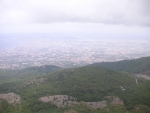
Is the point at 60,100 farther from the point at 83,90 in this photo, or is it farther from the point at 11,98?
the point at 11,98

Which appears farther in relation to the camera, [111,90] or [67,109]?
[111,90]

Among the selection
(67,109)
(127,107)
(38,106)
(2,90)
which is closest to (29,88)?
(2,90)

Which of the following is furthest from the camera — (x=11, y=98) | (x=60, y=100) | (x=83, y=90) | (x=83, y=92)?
(x=83, y=90)

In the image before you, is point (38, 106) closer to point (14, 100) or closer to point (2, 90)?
point (14, 100)

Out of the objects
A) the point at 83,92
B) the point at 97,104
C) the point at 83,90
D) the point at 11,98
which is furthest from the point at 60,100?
the point at 11,98

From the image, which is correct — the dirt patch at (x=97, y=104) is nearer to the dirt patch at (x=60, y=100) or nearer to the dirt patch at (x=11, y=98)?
the dirt patch at (x=60, y=100)

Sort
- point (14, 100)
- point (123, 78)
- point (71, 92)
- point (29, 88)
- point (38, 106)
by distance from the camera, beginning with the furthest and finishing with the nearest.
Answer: point (123, 78), point (29, 88), point (71, 92), point (14, 100), point (38, 106)

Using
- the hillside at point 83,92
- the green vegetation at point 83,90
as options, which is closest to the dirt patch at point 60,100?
the hillside at point 83,92

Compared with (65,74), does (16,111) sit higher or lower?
lower
